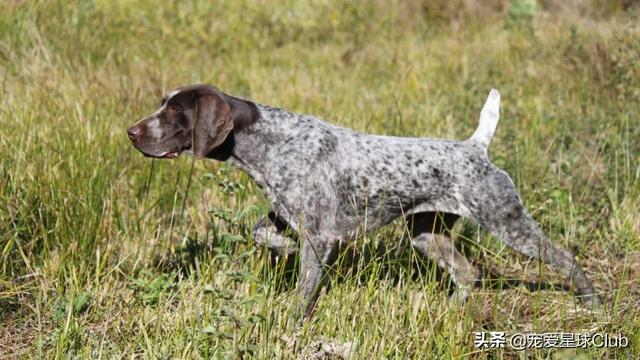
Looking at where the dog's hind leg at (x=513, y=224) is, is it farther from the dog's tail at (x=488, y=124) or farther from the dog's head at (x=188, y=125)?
the dog's head at (x=188, y=125)

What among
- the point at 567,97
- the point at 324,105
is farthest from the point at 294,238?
the point at 567,97

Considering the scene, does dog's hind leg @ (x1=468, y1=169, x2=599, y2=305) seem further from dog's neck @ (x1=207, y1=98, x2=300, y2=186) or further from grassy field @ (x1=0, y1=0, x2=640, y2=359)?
dog's neck @ (x1=207, y1=98, x2=300, y2=186)

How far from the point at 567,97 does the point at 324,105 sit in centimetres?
215

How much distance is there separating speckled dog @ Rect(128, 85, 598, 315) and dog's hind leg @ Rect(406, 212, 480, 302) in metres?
0.13

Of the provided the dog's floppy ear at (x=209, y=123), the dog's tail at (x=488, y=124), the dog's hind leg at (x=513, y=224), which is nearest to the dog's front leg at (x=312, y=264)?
the dog's floppy ear at (x=209, y=123)

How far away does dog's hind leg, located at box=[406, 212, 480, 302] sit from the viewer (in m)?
4.80

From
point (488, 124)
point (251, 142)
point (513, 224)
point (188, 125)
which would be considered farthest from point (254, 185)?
point (513, 224)

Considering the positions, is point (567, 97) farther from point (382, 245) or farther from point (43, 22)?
point (43, 22)

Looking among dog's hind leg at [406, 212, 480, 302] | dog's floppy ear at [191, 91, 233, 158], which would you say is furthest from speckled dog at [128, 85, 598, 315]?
dog's hind leg at [406, 212, 480, 302]

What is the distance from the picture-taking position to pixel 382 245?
5.10m

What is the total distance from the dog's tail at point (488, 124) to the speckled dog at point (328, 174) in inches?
0.5

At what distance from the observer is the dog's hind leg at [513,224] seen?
447 centimetres

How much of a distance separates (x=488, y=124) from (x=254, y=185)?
64.7 inches

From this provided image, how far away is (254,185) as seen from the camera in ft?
18.3
